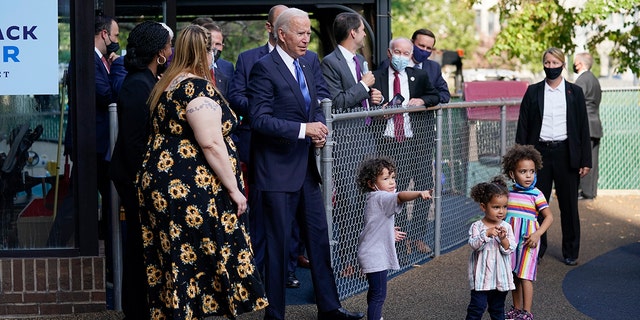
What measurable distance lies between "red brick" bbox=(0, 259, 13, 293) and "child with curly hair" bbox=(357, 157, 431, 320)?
2396mm

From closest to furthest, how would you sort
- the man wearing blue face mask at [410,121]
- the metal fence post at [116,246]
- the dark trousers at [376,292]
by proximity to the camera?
the dark trousers at [376,292]
the metal fence post at [116,246]
the man wearing blue face mask at [410,121]

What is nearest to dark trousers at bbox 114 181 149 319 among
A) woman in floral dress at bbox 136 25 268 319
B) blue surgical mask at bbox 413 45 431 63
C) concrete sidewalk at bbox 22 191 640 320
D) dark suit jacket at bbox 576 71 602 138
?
woman in floral dress at bbox 136 25 268 319

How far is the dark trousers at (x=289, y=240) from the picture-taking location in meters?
7.45

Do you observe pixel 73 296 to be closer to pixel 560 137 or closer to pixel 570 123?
pixel 560 137

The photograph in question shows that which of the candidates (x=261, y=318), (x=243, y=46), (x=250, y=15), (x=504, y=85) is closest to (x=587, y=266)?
(x=261, y=318)

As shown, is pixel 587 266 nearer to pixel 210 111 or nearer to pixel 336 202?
pixel 336 202

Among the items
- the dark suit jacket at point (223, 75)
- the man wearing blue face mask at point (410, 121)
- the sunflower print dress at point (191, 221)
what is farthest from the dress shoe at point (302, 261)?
the sunflower print dress at point (191, 221)

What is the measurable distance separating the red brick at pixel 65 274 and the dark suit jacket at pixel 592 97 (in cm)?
951

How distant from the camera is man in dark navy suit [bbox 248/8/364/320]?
730 cm

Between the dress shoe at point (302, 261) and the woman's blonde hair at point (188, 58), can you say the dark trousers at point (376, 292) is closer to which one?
the woman's blonde hair at point (188, 58)

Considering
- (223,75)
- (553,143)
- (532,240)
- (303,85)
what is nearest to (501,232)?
(532,240)

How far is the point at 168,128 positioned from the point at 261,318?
2.03 meters

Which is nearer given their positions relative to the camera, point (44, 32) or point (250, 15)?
point (44, 32)

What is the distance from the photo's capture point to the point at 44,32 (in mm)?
7992
